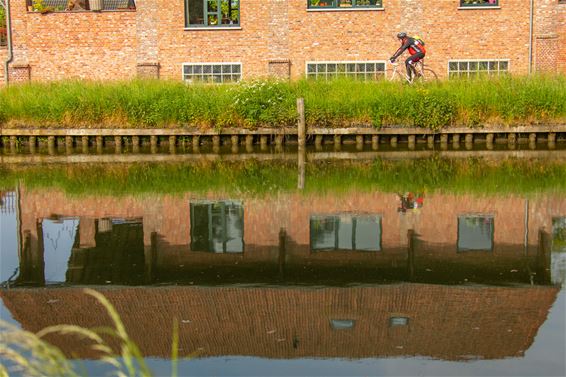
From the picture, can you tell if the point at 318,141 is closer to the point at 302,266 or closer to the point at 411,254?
the point at 411,254

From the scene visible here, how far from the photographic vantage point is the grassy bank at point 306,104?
65.6ft

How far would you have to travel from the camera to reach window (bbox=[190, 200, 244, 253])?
10.6m

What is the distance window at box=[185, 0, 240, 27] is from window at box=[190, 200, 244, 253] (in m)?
14.3

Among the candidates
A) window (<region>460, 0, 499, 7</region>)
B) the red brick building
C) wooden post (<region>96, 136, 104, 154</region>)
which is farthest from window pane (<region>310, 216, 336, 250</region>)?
window (<region>460, 0, 499, 7</region>)

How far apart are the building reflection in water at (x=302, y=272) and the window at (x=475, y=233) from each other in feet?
0.08

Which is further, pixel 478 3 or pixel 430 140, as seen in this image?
pixel 478 3

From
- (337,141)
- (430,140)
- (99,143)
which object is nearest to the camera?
(337,141)

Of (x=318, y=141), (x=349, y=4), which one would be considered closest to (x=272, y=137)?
(x=318, y=141)

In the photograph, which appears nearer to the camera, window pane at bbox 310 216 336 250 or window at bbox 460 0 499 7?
window pane at bbox 310 216 336 250

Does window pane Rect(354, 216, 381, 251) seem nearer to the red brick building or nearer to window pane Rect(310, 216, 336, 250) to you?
window pane Rect(310, 216, 336, 250)

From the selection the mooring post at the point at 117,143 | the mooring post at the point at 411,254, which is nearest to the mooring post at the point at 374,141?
the mooring post at the point at 117,143

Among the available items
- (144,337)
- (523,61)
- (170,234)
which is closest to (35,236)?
(170,234)

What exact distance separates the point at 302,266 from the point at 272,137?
441 inches

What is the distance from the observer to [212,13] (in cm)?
2683
